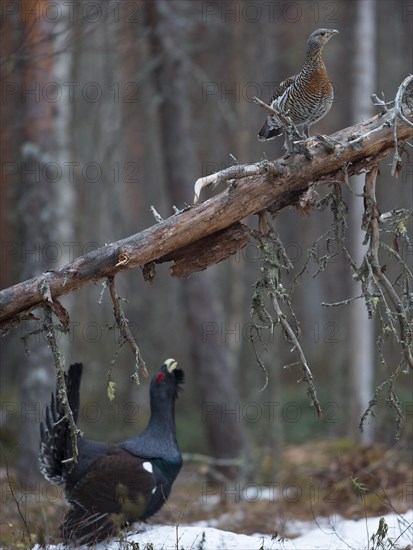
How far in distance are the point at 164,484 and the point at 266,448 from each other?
19.7ft

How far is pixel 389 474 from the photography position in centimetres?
941

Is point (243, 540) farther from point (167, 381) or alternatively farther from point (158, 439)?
point (167, 381)

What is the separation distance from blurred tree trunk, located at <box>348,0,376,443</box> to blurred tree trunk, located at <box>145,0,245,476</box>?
7.25ft

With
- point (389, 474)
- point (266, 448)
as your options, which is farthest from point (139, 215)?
point (389, 474)

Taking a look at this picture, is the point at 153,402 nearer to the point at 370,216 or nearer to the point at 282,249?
the point at 282,249

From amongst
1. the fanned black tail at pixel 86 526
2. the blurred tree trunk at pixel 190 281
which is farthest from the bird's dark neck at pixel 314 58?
the blurred tree trunk at pixel 190 281

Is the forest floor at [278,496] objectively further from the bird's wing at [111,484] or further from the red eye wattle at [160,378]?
the red eye wattle at [160,378]

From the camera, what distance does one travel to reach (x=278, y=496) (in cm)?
980

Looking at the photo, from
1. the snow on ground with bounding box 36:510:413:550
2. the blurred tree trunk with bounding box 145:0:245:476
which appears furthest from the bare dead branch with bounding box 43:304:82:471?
the blurred tree trunk with bounding box 145:0:245:476

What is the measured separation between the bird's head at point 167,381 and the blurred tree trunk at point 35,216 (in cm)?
370

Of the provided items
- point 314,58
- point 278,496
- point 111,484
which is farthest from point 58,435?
point 278,496

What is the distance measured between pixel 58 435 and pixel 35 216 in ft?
15.0

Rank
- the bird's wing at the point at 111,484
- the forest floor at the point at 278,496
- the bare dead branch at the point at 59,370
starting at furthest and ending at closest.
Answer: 1. the forest floor at the point at 278,496
2. the bird's wing at the point at 111,484
3. the bare dead branch at the point at 59,370

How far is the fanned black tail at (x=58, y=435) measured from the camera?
6.56m
